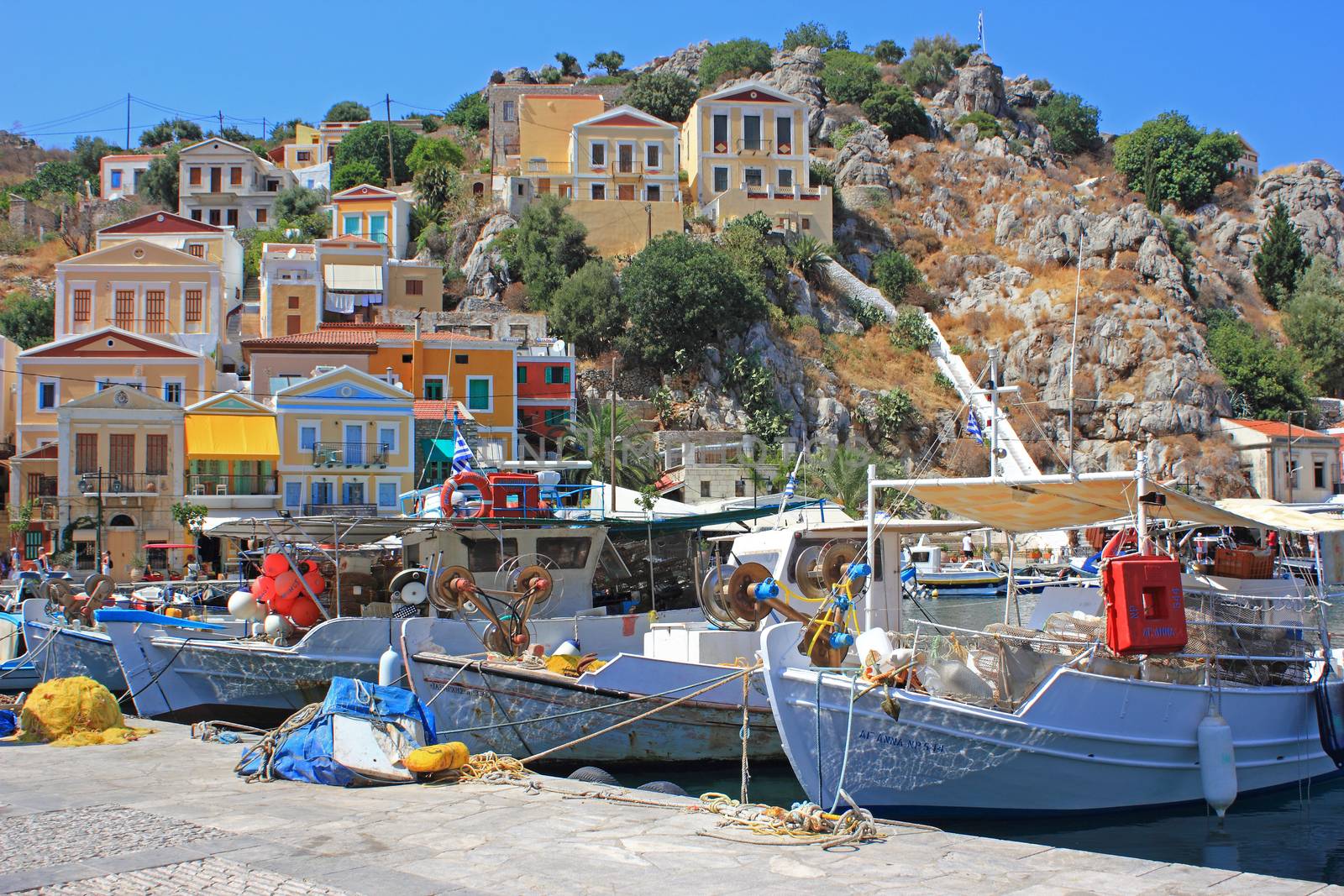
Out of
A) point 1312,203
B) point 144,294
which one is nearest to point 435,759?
point 144,294

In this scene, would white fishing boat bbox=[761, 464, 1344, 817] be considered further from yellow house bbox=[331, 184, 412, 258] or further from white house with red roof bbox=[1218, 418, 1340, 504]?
yellow house bbox=[331, 184, 412, 258]

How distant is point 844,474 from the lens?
4319cm

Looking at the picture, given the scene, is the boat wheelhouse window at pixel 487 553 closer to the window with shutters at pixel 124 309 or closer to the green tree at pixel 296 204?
the window with shutters at pixel 124 309

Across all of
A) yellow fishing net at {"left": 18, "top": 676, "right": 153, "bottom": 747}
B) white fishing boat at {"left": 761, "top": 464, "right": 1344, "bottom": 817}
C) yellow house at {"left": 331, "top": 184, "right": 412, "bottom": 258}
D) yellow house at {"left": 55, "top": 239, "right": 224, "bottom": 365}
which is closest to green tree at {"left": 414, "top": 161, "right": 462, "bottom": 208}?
yellow house at {"left": 331, "top": 184, "right": 412, "bottom": 258}

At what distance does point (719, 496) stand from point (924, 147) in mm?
37516

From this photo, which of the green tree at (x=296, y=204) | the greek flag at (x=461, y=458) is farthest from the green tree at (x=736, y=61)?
the greek flag at (x=461, y=458)

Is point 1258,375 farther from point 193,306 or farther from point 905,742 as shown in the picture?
point 905,742

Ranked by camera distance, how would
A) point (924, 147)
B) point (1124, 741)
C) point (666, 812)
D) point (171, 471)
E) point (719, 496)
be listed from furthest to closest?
point (924, 147), point (719, 496), point (171, 471), point (1124, 741), point (666, 812)

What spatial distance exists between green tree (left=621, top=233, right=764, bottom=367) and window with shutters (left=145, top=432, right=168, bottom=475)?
19.7 m

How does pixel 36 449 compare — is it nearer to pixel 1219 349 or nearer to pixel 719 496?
pixel 719 496

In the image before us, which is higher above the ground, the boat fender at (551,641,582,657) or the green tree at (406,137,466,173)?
the green tree at (406,137,466,173)

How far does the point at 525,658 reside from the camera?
624 inches

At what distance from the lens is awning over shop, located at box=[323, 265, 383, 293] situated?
5481cm

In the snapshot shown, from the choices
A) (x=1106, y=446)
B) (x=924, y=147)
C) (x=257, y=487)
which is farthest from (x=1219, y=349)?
(x=257, y=487)
